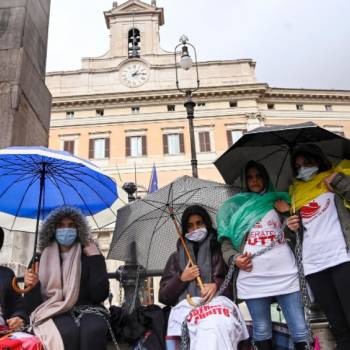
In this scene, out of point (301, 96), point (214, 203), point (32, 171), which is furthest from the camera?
point (301, 96)

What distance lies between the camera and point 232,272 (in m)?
3.24

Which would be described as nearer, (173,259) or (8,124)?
(173,259)

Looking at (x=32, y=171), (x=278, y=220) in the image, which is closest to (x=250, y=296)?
(x=278, y=220)

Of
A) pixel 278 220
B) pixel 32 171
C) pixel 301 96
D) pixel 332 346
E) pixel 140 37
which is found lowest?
pixel 332 346

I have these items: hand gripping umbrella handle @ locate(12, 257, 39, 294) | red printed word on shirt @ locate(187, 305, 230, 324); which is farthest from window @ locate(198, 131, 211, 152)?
red printed word on shirt @ locate(187, 305, 230, 324)

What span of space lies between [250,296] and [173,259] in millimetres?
777

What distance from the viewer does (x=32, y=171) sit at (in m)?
3.94

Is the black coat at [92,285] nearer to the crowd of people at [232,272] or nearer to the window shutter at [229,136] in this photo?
the crowd of people at [232,272]

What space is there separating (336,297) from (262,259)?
2.01ft

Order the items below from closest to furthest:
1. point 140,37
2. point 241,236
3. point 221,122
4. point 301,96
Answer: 1. point 241,236
2. point 221,122
3. point 301,96
4. point 140,37

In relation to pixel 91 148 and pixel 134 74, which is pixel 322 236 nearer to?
pixel 91 148

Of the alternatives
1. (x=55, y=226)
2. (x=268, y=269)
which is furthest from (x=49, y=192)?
(x=268, y=269)

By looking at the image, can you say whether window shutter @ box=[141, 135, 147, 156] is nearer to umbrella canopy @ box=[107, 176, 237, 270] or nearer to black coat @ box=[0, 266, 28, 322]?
umbrella canopy @ box=[107, 176, 237, 270]

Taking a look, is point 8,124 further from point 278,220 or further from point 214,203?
point 278,220
